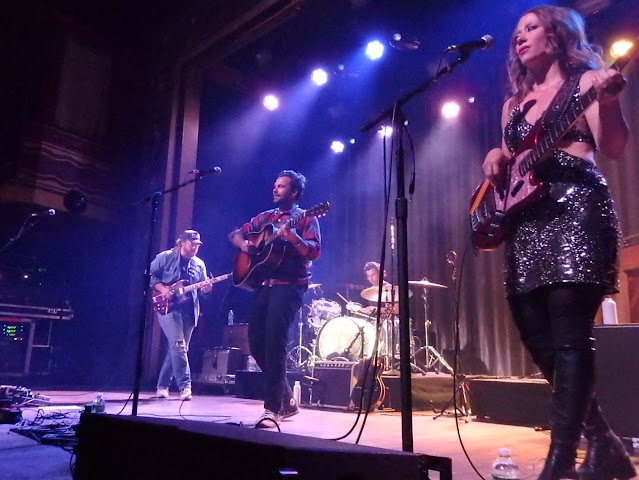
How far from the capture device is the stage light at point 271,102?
34.8 ft

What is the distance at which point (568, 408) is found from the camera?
1.96 meters

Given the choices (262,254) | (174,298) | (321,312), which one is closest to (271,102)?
(321,312)

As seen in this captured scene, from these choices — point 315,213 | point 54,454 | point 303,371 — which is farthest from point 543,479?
point 303,371

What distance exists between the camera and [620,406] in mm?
3182

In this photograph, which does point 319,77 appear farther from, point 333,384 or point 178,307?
point 333,384

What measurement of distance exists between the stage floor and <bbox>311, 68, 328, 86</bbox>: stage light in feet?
20.4

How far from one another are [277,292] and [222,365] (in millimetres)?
4725

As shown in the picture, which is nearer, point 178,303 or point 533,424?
point 533,424

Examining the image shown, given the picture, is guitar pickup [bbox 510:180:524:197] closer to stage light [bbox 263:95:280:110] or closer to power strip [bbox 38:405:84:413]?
power strip [bbox 38:405:84:413]

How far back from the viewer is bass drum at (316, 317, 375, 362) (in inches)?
284

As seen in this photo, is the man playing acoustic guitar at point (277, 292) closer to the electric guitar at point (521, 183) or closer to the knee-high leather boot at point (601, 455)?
the electric guitar at point (521, 183)

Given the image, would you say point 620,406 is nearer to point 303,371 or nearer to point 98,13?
point 303,371

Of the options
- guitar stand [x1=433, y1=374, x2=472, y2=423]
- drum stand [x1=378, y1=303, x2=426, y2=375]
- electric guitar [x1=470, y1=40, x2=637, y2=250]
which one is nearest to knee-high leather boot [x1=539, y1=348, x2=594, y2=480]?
electric guitar [x1=470, y1=40, x2=637, y2=250]

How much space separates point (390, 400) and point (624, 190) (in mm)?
3992
